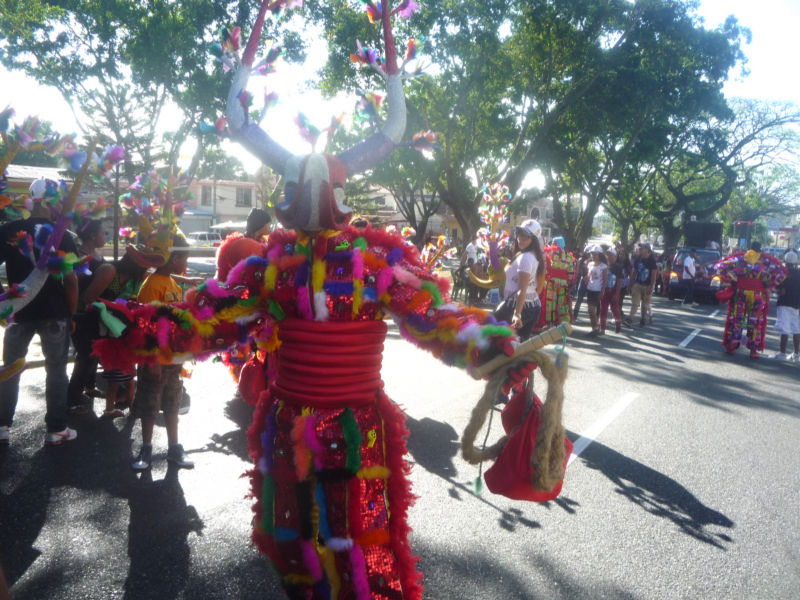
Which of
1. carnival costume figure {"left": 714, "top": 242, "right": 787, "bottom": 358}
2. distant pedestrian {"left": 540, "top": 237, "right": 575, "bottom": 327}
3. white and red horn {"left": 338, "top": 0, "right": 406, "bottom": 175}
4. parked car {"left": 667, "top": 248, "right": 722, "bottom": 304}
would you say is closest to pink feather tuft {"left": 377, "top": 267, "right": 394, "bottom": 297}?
white and red horn {"left": 338, "top": 0, "right": 406, "bottom": 175}

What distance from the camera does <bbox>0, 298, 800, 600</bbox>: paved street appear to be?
2920 millimetres

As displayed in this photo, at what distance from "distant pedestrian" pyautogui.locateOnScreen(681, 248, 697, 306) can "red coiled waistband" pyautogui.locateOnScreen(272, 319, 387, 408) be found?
18605 mm

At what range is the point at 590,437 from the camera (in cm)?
523

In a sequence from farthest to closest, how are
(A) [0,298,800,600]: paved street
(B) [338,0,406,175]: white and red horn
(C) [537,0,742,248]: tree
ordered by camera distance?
(C) [537,0,742,248]: tree
(A) [0,298,800,600]: paved street
(B) [338,0,406,175]: white and red horn

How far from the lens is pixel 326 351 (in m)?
2.13

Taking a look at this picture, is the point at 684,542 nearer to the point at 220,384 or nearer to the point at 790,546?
the point at 790,546

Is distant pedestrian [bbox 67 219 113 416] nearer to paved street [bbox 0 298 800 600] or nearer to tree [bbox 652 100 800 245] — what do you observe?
paved street [bbox 0 298 800 600]

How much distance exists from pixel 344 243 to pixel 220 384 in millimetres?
4813

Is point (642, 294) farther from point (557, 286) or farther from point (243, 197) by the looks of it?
point (243, 197)

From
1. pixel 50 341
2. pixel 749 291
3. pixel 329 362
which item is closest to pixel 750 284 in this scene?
pixel 749 291

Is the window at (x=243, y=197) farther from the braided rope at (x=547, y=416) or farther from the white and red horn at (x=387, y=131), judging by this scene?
the braided rope at (x=547, y=416)

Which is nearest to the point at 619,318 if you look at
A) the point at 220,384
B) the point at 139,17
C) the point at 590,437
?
the point at 590,437

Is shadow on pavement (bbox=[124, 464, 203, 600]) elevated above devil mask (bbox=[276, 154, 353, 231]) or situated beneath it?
situated beneath

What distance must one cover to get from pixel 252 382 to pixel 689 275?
18.1m
